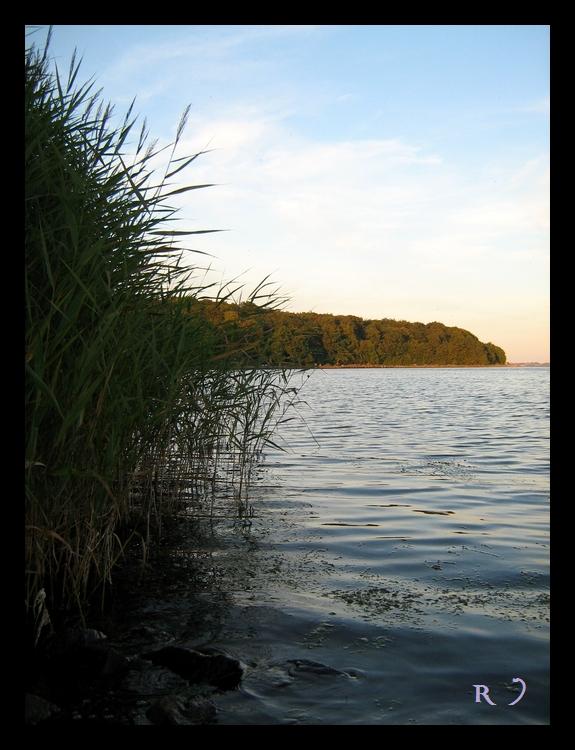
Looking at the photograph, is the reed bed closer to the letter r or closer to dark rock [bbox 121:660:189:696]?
dark rock [bbox 121:660:189:696]

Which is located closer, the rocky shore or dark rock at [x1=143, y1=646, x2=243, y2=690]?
the rocky shore

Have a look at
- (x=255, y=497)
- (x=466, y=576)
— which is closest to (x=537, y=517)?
(x=466, y=576)

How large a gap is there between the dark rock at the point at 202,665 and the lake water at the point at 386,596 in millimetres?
94

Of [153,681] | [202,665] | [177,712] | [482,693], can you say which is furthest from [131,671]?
[482,693]

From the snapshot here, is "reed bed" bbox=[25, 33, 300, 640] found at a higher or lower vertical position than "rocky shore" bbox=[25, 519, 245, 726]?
higher

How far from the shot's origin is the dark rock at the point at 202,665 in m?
3.76

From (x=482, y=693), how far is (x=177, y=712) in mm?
1624

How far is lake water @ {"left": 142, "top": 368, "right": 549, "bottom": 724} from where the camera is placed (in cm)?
364

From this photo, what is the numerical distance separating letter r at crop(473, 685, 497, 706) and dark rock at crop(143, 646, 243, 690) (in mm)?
1266

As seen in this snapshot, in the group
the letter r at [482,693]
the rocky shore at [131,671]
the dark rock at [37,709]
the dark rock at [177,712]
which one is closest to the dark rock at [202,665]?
the rocky shore at [131,671]

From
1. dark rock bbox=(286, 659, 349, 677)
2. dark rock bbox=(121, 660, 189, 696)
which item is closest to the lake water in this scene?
dark rock bbox=(286, 659, 349, 677)

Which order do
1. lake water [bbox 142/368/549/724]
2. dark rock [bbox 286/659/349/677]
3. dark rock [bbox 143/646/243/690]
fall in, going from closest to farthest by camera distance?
1. lake water [bbox 142/368/549/724]
2. dark rock [bbox 143/646/243/690]
3. dark rock [bbox 286/659/349/677]

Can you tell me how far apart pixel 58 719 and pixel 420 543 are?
4.32 meters
